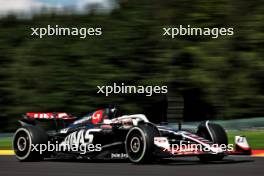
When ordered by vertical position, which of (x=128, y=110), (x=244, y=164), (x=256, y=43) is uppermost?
(x=256, y=43)

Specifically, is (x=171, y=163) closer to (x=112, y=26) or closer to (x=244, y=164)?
(x=244, y=164)

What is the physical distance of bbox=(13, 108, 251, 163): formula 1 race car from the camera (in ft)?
32.3

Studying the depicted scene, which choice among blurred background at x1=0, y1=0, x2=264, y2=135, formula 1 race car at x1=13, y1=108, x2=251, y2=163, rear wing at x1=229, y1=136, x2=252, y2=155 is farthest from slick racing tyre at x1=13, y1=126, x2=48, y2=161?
blurred background at x1=0, y1=0, x2=264, y2=135

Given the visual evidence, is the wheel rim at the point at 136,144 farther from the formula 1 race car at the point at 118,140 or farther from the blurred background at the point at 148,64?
the blurred background at the point at 148,64

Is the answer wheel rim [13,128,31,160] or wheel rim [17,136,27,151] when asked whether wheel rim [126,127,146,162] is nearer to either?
wheel rim [13,128,31,160]

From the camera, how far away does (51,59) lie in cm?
2548

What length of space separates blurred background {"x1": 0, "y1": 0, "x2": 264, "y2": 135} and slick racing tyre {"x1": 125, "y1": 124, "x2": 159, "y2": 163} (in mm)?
10734

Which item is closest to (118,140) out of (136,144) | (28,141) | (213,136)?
(136,144)

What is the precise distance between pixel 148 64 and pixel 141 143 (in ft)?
45.4

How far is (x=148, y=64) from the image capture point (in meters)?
23.5

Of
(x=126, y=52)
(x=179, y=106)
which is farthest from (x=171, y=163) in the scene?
(x=126, y=52)

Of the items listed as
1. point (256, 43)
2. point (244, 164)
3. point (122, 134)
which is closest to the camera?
point (244, 164)

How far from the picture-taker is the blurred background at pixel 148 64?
21.9 meters

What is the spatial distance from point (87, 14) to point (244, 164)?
55.8 ft
